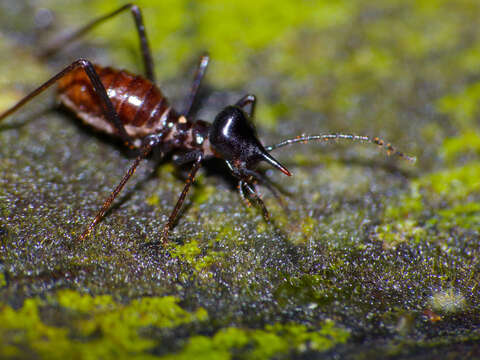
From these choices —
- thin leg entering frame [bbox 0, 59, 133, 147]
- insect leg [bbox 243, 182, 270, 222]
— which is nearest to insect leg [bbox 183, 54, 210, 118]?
thin leg entering frame [bbox 0, 59, 133, 147]

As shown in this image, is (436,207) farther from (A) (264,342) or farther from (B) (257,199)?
(A) (264,342)

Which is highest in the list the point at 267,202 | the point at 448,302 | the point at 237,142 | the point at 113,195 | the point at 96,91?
the point at 237,142

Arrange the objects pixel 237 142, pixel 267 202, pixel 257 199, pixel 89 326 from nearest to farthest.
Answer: pixel 89 326 < pixel 257 199 < pixel 237 142 < pixel 267 202

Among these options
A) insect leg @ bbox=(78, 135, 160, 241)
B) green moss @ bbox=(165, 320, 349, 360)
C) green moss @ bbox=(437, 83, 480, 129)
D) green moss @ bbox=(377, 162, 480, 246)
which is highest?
green moss @ bbox=(437, 83, 480, 129)

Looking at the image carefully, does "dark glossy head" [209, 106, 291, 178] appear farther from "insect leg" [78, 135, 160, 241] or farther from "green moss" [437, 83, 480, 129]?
"green moss" [437, 83, 480, 129]

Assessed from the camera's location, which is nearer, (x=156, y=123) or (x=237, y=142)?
(x=237, y=142)

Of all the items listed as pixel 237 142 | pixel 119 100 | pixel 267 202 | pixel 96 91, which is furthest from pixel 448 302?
pixel 96 91

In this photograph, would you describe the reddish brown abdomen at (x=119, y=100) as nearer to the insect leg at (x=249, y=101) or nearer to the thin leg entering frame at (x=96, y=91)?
the thin leg entering frame at (x=96, y=91)
